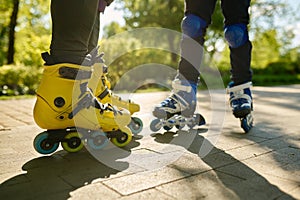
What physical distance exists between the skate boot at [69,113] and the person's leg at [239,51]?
89 centimetres

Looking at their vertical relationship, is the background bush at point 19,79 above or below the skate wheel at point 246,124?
below

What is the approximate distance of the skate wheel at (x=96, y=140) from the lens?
1.45 meters

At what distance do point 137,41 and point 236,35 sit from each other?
1103 cm

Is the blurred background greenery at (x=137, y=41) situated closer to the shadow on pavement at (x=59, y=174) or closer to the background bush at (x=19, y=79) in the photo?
the background bush at (x=19, y=79)

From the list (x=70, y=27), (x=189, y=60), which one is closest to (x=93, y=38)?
(x=70, y=27)

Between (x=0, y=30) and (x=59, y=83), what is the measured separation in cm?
1845

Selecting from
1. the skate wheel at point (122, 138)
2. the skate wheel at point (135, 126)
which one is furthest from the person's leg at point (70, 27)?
the skate wheel at point (135, 126)

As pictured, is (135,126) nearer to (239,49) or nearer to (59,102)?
(59,102)

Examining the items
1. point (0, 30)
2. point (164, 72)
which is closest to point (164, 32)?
point (164, 72)

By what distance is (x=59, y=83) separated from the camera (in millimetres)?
1330

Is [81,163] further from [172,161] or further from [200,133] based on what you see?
[200,133]

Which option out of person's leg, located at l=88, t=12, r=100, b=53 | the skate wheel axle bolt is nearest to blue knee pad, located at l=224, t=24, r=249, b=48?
person's leg, located at l=88, t=12, r=100, b=53

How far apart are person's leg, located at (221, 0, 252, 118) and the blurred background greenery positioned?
12.0 ft

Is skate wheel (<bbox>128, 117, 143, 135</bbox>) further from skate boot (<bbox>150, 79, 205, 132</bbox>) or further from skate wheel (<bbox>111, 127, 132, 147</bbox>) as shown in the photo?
skate wheel (<bbox>111, 127, 132, 147</bbox>)
